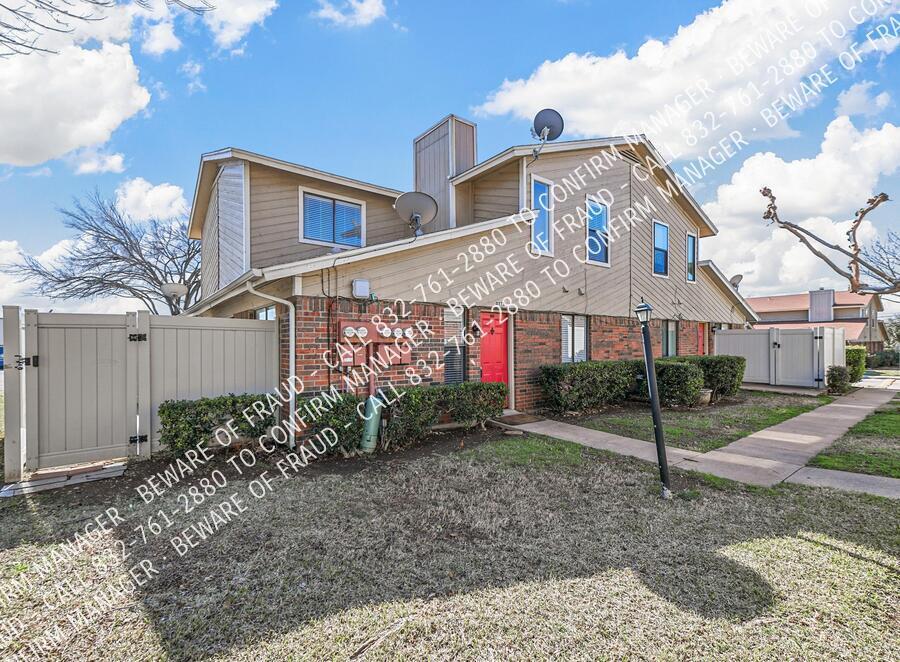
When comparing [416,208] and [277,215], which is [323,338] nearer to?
[416,208]

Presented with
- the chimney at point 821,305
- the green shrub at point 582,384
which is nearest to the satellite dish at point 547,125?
the green shrub at point 582,384

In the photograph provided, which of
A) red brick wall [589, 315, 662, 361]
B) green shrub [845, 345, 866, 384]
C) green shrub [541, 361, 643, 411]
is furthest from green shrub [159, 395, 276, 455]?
green shrub [845, 345, 866, 384]

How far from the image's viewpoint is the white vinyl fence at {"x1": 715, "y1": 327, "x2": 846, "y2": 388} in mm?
13148

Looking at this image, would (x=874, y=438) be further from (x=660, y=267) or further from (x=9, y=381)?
(x=9, y=381)

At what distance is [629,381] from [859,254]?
6140mm

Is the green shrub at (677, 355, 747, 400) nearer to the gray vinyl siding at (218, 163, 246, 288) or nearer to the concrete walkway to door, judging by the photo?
the concrete walkway to door

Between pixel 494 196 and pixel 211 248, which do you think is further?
pixel 211 248

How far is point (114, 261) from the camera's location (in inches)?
757

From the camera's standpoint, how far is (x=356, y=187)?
9328 mm

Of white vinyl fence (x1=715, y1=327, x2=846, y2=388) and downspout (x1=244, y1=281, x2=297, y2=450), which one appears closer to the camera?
downspout (x1=244, y1=281, x2=297, y2=450)

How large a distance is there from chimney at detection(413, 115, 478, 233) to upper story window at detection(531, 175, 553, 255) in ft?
6.93

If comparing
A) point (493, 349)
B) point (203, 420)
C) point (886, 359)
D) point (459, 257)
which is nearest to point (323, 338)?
point (203, 420)

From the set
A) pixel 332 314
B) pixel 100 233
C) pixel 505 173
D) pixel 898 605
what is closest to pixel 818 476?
pixel 898 605

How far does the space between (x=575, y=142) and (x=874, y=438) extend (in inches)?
306
